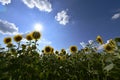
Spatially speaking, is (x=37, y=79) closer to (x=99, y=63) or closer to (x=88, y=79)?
(x=88, y=79)

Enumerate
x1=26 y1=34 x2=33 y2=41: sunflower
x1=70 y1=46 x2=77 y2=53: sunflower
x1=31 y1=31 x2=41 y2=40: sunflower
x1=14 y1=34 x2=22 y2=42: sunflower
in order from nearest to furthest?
x1=26 y1=34 x2=33 y2=41: sunflower
x1=31 y1=31 x2=41 y2=40: sunflower
x1=14 y1=34 x2=22 y2=42: sunflower
x1=70 y1=46 x2=77 y2=53: sunflower

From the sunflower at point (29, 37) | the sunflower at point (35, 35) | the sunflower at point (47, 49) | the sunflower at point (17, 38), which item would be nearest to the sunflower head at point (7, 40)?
the sunflower at point (17, 38)

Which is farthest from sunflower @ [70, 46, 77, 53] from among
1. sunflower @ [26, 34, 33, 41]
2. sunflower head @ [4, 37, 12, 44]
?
sunflower head @ [4, 37, 12, 44]

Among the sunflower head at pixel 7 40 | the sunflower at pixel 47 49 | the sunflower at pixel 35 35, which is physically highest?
the sunflower head at pixel 7 40

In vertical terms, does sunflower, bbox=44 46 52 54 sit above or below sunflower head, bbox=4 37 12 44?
below

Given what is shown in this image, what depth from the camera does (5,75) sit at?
4668 mm

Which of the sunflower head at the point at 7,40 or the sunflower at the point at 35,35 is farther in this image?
the sunflower head at the point at 7,40

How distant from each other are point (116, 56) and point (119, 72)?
225mm

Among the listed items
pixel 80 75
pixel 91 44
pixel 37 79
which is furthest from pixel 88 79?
pixel 91 44

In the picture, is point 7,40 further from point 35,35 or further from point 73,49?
point 73,49

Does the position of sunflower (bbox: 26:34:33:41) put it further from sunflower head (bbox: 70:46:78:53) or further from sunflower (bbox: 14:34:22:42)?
sunflower head (bbox: 70:46:78:53)

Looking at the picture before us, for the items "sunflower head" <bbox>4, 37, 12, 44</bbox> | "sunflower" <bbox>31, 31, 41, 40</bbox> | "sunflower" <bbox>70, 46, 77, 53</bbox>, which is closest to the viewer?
"sunflower" <bbox>31, 31, 41, 40</bbox>

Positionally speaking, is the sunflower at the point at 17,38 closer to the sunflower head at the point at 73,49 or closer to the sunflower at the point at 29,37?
the sunflower at the point at 29,37

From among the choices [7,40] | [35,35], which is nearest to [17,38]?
[7,40]
